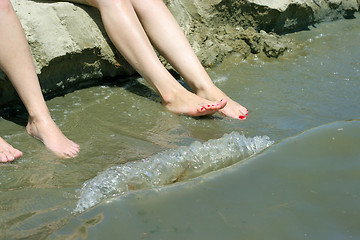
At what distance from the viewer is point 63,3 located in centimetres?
316

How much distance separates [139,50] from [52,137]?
87 centimetres

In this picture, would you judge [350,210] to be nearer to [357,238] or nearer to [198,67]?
[357,238]

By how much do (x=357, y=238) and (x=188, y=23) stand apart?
9.19 ft

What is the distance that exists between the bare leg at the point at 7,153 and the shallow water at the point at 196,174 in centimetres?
5

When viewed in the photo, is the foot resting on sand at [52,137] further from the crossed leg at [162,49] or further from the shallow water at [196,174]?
the crossed leg at [162,49]

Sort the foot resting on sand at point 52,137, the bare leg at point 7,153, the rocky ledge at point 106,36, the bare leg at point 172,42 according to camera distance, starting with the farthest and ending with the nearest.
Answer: the bare leg at point 172,42
the rocky ledge at point 106,36
the foot resting on sand at point 52,137
the bare leg at point 7,153

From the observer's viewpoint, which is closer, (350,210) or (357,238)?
(357,238)

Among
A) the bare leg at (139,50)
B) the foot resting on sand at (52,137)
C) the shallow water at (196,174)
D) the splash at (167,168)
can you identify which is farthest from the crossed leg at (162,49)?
the foot resting on sand at (52,137)

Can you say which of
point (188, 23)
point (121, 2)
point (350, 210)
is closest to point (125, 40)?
point (121, 2)

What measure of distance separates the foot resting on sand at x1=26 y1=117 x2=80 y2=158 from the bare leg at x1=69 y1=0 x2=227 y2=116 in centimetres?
77

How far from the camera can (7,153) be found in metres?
2.22

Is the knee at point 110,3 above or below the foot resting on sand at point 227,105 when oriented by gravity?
above

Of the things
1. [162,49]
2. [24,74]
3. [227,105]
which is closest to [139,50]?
[162,49]

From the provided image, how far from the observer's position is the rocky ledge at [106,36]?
2922mm
